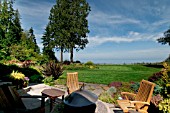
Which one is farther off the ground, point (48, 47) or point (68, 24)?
point (68, 24)

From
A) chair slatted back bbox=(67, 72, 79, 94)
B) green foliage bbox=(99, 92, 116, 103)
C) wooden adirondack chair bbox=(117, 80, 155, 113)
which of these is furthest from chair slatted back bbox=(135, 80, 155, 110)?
chair slatted back bbox=(67, 72, 79, 94)

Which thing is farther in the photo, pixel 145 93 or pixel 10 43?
pixel 10 43

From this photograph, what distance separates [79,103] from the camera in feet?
15.0

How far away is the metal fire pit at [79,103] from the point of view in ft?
14.9

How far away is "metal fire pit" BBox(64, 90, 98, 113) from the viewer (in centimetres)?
455

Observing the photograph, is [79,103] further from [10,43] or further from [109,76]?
[10,43]

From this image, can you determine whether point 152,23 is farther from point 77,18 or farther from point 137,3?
point 137,3

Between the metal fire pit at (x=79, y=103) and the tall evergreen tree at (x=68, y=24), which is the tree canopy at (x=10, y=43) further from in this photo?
the metal fire pit at (x=79, y=103)

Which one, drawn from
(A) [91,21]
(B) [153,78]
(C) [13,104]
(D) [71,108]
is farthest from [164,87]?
(A) [91,21]

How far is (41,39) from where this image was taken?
4062 centimetres

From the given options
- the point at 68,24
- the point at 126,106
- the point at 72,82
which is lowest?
the point at 126,106

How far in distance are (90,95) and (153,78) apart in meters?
6.88

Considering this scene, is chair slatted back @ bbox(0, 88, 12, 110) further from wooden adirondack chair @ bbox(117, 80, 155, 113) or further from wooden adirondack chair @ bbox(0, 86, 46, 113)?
wooden adirondack chair @ bbox(117, 80, 155, 113)

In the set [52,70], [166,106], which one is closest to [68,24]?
[52,70]
